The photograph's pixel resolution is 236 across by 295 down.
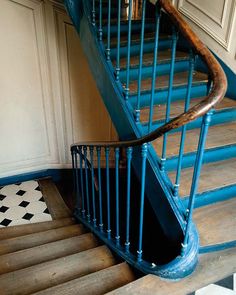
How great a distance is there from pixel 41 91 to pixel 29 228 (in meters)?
1.97

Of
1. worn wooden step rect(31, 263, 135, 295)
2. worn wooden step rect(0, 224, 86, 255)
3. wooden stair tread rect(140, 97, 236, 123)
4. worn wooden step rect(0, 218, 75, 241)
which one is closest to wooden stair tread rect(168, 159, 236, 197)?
wooden stair tread rect(140, 97, 236, 123)

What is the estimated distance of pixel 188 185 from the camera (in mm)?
2051

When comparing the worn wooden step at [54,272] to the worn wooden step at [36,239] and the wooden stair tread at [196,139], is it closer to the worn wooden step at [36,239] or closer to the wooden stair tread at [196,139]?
the worn wooden step at [36,239]

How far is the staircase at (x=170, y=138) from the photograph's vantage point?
1.55 m

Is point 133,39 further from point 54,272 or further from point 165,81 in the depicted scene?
point 54,272

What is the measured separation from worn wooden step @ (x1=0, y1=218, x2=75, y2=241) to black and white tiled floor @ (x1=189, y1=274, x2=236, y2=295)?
216 centimetres

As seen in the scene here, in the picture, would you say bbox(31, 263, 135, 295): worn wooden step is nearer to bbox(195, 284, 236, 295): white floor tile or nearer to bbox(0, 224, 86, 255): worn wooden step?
bbox(195, 284, 236, 295): white floor tile

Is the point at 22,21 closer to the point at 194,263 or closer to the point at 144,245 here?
the point at 144,245

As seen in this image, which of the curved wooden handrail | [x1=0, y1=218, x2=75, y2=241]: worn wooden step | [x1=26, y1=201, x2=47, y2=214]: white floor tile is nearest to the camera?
the curved wooden handrail

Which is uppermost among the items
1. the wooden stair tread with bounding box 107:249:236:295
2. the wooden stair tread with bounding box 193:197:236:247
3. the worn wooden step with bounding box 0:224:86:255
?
the wooden stair tread with bounding box 193:197:236:247

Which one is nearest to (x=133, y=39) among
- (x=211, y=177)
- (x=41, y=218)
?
(x=211, y=177)

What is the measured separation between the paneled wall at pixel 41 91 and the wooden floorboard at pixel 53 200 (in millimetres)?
331

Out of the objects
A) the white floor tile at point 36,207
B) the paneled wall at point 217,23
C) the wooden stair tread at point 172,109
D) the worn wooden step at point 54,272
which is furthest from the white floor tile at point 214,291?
the white floor tile at point 36,207

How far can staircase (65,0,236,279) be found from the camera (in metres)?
1.55
